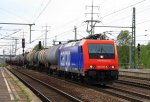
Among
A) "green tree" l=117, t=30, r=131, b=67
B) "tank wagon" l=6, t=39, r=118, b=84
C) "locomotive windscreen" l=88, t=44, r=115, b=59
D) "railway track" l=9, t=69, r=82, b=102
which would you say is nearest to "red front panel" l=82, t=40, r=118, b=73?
"tank wagon" l=6, t=39, r=118, b=84

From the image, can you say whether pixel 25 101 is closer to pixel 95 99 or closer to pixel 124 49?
pixel 95 99

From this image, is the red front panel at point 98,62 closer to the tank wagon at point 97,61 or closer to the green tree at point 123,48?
the tank wagon at point 97,61

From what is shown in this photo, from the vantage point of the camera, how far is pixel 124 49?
127 metres

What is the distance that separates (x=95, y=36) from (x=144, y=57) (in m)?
115

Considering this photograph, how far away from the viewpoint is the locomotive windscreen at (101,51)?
26806 millimetres

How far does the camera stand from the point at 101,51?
88.7ft

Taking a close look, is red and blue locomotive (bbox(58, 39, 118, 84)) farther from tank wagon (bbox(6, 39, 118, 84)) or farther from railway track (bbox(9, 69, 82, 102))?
railway track (bbox(9, 69, 82, 102))

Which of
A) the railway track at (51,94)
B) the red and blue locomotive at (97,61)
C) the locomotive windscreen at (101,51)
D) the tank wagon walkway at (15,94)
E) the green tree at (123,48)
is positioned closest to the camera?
the tank wagon walkway at (15,94)

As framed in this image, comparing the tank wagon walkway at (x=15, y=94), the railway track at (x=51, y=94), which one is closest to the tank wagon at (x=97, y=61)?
the railway track at (x=51, y=94)

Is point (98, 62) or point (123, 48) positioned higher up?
point (123, 48)

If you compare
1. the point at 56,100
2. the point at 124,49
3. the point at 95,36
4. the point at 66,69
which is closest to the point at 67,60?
the point at 66,69

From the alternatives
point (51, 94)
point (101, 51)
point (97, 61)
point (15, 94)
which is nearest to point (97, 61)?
point (97, 61)

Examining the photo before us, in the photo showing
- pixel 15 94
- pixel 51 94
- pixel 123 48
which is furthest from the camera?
pixel 123 48

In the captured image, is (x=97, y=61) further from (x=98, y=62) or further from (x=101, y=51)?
(x=101, y=51)
